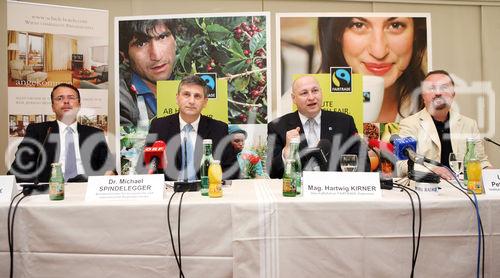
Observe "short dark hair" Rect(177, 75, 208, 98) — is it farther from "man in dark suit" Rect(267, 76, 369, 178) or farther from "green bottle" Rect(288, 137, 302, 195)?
"green bottle" Rect(288, 137, 302, 195)

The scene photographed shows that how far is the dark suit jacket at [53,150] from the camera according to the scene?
259cm

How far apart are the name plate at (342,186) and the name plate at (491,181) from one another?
1.41ft

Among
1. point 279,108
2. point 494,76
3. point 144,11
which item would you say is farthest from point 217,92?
point 494,76

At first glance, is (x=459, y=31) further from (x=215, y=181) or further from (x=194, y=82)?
(x=215, y=181)

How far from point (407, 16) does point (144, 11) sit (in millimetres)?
2323

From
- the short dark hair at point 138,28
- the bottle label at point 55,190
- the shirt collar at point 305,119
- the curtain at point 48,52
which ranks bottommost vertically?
the bottle label at point 55,190

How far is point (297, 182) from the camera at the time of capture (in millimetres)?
1344

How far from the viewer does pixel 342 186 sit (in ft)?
4.15

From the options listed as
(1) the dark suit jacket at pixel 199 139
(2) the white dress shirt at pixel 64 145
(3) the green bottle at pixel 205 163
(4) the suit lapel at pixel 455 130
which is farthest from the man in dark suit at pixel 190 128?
(4) the suit lapel at pixel 455 130

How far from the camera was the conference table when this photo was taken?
122 centimetres

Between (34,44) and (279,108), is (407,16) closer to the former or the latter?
(279,108)

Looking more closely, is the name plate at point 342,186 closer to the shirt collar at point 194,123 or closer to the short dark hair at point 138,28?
the shirt collar at point 194,123

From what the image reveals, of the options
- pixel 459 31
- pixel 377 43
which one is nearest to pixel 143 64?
pixel 377 43

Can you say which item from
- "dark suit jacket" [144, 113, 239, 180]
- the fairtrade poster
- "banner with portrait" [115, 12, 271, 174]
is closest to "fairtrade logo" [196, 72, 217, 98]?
"banner with portrait" [115, 12, 271, 174]
